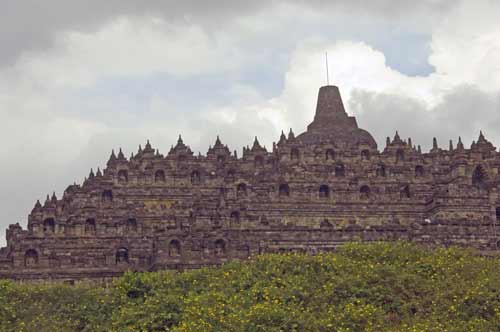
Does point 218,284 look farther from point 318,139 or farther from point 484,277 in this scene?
point 318,139

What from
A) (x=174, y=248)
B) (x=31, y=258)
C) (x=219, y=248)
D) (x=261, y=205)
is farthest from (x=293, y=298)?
(x=261, y=205)

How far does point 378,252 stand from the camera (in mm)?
59969

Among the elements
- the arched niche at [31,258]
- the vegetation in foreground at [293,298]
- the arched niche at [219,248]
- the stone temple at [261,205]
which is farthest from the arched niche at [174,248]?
the vegetation in foreground at [293,298]

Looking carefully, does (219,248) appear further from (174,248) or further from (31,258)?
(31,258)

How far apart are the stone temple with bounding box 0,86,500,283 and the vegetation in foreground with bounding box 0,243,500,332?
13.8 m

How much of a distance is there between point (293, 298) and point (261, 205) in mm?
29516

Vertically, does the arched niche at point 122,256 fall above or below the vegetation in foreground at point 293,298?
above

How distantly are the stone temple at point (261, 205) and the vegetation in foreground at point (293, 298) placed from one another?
13780 millimetres

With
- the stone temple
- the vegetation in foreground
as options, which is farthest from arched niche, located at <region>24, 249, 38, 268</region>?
the vegetation in foreground

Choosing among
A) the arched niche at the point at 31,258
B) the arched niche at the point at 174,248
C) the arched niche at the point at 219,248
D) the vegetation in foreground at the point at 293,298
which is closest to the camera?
the vegetation in foreground at the point at 293,298

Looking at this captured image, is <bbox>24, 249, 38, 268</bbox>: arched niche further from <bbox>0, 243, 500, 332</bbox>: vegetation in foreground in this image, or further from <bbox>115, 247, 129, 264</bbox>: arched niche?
<bbox>0, 243, 500, 332</bbox>: vegetation in foreground

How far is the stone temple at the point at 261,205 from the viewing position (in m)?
73.7

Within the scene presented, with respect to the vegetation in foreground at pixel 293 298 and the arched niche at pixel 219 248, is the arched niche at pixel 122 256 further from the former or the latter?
the vegetation in foreground at pixel 293 298

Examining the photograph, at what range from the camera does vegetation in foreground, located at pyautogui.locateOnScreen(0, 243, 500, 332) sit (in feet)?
166
